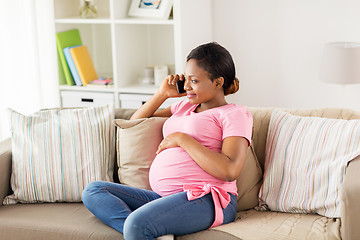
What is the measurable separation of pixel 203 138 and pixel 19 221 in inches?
31.4

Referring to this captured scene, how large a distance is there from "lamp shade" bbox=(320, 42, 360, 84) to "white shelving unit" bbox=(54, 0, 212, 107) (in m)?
0.78

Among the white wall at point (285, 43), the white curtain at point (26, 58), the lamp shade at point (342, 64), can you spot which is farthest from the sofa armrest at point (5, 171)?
the lamp shade at point (342, 64)

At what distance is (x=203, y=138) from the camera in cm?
212

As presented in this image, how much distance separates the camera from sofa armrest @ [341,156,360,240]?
181cm

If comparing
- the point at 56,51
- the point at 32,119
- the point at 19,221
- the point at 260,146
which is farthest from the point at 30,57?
the point at 260,146

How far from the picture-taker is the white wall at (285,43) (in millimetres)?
3406

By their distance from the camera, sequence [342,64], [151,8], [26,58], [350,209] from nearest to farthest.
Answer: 1. [350,209]
2. [342,64]
3. [151,8]
4. [26,58]

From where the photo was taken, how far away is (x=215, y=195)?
2.01 m

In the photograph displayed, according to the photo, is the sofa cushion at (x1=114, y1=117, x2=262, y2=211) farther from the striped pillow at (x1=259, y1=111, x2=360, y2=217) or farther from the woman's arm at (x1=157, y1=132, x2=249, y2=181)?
the woman's arm at (x1=157, y1=132, x2=249, y2=181)

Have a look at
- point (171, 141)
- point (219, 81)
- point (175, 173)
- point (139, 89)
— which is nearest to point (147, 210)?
point (175, 173)

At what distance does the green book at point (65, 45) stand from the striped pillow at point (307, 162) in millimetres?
1806

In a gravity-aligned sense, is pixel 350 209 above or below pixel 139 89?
below

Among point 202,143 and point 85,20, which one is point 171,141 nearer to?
point 202,143

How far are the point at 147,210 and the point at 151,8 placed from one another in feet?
6.04
